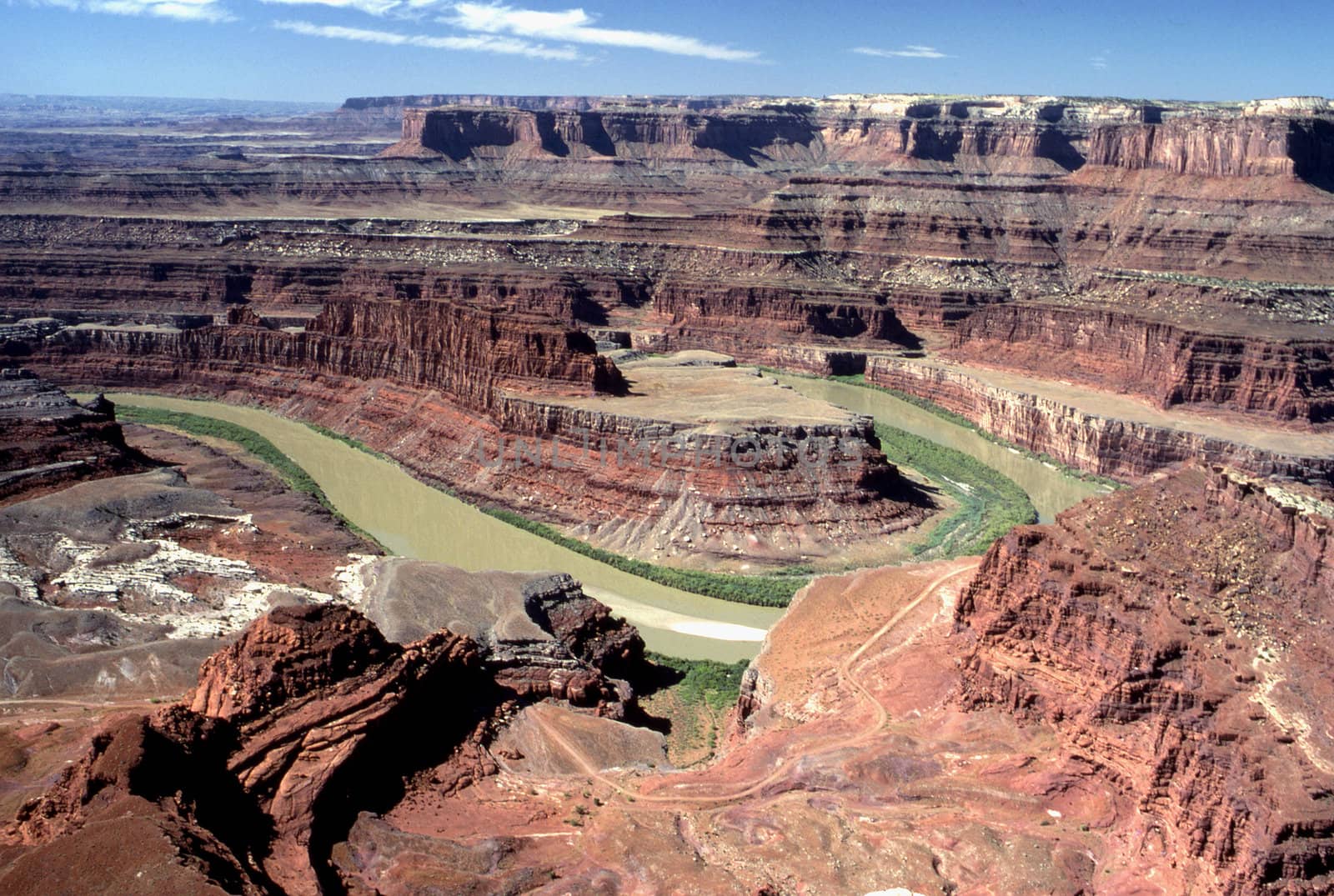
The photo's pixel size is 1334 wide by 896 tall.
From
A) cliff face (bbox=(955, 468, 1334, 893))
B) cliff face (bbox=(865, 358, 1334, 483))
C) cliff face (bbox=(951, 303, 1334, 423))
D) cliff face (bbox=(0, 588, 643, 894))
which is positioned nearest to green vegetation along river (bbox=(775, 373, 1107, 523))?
cliff face (bbox=(865, 358, 1334, 483))

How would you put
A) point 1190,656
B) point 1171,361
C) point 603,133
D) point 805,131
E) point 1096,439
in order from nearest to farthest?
point 1190,656
point 1096,439
point 1171,361
point 603,133
point 805,131

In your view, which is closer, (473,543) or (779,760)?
(779,760)

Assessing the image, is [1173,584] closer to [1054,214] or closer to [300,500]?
[300,500]

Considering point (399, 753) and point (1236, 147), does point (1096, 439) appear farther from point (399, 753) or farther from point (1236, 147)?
point (1236, 147)

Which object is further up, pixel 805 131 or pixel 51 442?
pixel 805 131

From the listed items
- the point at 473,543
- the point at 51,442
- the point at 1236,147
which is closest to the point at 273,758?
the point at 473,543

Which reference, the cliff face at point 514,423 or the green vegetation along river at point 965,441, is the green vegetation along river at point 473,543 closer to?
the cliff face at point 514,423

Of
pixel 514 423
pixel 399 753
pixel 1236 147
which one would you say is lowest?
pixel 399 753

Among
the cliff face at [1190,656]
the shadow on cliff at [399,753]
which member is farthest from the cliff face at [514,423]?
the shadow on cliff at [399,753]
